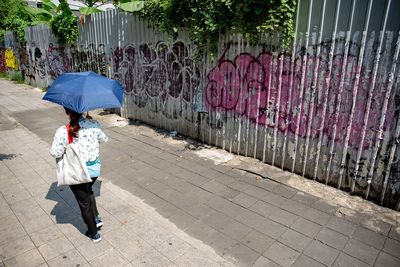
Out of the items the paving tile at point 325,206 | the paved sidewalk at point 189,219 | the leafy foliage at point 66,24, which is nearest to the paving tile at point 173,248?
the paved sidewalk at point 189,219

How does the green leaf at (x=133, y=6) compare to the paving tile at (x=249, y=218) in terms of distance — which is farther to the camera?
the green leaf at (x=133, y=6)

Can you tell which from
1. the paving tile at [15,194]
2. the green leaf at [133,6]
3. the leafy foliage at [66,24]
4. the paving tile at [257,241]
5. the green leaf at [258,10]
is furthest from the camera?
the leafy foliage at [66,24]

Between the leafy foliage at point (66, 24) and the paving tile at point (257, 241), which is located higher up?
the leafy foliage at point (66, 24)

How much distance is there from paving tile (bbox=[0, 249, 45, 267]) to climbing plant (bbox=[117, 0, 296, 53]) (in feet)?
14.9

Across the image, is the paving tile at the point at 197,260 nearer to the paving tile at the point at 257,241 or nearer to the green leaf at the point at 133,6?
the paving tile at the point at 257,241

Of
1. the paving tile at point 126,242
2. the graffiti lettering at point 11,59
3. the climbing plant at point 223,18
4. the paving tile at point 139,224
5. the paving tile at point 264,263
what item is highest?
the climbing plant at point 223,18

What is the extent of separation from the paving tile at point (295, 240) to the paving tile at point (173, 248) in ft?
3.97

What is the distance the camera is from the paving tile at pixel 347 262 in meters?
3.33

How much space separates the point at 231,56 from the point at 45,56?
434 inches

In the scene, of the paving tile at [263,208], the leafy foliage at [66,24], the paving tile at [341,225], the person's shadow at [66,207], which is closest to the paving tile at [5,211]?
the person's shadow at [66,207]

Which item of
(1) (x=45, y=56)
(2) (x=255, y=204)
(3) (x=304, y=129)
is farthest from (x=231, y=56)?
(1) (x=45, y=56)

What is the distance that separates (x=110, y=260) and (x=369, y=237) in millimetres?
3227

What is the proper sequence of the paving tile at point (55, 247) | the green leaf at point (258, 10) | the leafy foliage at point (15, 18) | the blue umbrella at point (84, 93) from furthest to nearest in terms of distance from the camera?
the leafy foliage at point (15, 18), the green leaf at point (258, 10), the paving tile at point (55, 247), the blue umbrella at point (84, 93)

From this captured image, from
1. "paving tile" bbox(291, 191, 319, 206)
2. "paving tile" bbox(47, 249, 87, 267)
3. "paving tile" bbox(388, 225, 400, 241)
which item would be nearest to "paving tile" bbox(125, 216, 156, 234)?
"paving tile" bbox(47, 249, 87, 267)
